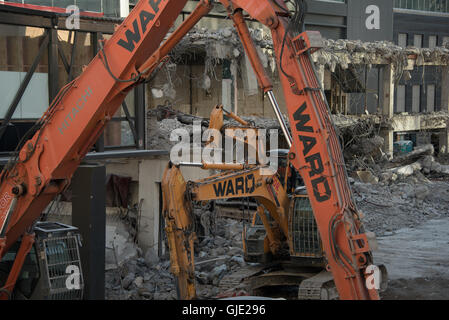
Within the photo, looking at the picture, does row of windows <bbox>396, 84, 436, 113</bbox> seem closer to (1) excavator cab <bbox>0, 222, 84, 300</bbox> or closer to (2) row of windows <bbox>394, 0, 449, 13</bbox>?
(2) row of windows <bbox>394, 0, 449, 13</bbox>

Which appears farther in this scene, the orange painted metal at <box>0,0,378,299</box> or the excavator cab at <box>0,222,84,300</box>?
the excavator cab at <box>0,222,84,300</box>

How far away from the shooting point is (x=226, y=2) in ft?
29.6

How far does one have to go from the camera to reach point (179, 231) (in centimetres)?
1209

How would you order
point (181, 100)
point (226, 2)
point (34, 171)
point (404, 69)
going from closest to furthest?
point (226, 2), point (34, 171), point (181, 100), point (404, 69)

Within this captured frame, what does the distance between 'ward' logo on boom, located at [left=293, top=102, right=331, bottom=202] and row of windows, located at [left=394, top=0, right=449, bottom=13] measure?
4196 cm

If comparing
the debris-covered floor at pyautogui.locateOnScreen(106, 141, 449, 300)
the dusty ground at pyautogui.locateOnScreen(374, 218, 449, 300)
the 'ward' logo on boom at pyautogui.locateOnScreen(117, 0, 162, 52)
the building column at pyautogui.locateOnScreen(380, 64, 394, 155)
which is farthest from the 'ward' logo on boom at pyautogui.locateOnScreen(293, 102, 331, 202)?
the building column at pyautogui.locateOnScreen(380, 64, 394, 155)

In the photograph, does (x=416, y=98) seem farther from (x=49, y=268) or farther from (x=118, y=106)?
(x=49, y=268)

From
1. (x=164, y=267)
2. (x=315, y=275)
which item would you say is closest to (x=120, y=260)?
(x=164, y=267)

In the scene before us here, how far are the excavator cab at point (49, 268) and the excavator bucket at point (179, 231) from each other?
1781mm

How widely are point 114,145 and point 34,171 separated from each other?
788 centimetres

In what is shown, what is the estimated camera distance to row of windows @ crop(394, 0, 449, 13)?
47534 millimetres

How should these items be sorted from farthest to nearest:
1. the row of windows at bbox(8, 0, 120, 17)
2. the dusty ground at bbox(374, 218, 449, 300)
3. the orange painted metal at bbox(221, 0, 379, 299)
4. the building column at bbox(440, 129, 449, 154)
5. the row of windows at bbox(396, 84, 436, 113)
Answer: the row of windows at bbox(396, 84, 436, 113) < the building column at bbox(440, 129, 449, 154) < the row of windows at bbox(8, 0, 120, 17) < the dusty ground at bbox(374, 218, 449, 300) < the orange painted metal at bbox(221, 0, 379, 299)

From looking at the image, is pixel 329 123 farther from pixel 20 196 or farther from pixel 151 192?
pixel 151 192

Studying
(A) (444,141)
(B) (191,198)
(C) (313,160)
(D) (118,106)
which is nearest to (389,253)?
(B) (191,198)
